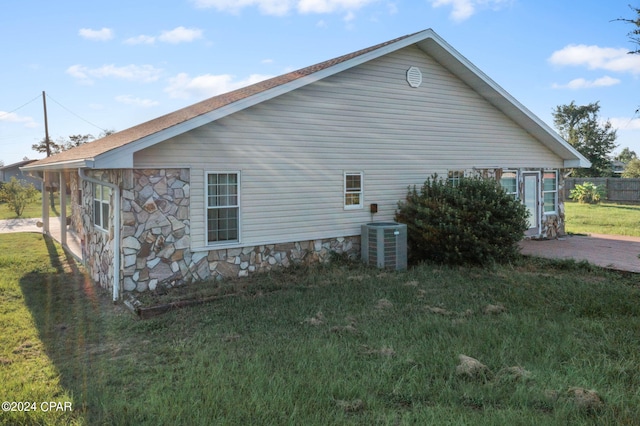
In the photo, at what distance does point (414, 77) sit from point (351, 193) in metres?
3.40

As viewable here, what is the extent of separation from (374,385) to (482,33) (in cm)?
957

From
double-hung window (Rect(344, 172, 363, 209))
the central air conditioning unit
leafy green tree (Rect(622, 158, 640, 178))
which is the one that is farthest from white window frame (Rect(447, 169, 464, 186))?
leafy green tree (Rect(622, 158, 640, 178))

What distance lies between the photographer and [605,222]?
60.7 ft

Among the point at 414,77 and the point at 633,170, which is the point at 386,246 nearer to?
the point at 414,77

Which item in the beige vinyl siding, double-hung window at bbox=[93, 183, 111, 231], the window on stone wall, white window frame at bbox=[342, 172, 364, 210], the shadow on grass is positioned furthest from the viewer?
the window on stone wall

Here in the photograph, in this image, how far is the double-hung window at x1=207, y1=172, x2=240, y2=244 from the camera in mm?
8906

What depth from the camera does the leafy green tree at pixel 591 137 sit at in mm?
39938

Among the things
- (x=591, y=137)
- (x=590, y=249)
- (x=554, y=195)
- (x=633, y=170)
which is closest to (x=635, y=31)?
(x=590, y=249)

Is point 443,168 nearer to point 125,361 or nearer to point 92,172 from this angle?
point 92,172

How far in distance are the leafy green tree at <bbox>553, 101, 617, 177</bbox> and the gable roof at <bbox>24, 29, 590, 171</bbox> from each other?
97.1 feet

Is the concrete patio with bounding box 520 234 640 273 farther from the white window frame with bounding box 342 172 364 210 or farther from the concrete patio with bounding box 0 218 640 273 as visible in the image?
the white window frame with bounding box 342 172 364 210

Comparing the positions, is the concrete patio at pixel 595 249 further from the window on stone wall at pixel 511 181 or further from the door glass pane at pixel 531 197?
the window on stone wall at pixel 511 181

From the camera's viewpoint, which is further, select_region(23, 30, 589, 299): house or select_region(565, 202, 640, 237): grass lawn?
select_region(565, 202, 640, 237): grass lawn

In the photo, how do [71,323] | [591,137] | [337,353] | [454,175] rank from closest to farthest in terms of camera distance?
[337,353]
[71,323]
[454,175]
[591,137]
